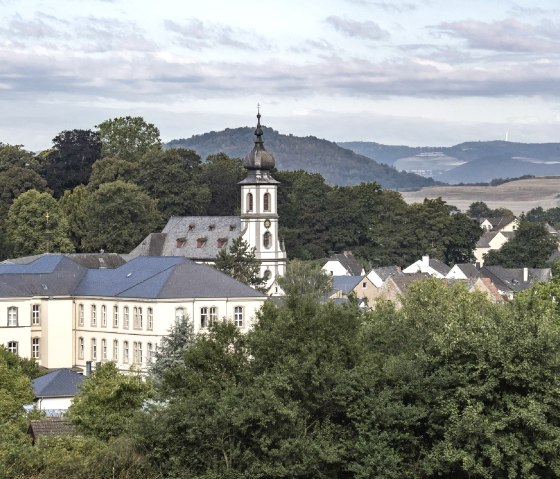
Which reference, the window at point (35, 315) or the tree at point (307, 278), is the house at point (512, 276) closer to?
the tree at point (307, 278)

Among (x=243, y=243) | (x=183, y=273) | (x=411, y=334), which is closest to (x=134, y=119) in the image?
(x=243, y=243)

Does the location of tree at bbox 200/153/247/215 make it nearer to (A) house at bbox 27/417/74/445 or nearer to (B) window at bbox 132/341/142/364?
(B) window at bbox 132/341/142/364

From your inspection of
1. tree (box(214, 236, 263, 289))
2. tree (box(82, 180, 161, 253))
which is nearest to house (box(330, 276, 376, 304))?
tree (box(82, 180, 161, 253))

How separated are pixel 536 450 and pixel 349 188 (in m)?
115

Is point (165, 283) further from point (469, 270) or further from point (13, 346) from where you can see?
point (469, 270)

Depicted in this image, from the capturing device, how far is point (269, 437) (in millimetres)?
41688

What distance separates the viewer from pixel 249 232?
379 feet

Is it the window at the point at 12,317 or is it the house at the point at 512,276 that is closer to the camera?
the window at the point at 12,317

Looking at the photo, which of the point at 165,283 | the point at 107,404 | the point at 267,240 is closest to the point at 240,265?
the point at 267,240

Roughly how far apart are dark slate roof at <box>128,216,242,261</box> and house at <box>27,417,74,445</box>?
217 ft

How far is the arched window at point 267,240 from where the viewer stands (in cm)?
11475

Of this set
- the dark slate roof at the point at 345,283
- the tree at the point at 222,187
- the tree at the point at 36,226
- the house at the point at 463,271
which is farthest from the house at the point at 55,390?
the tree at the point at 222,187

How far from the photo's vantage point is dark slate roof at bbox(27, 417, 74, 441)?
48.4 m

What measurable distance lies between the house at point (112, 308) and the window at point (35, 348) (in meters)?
0.03
